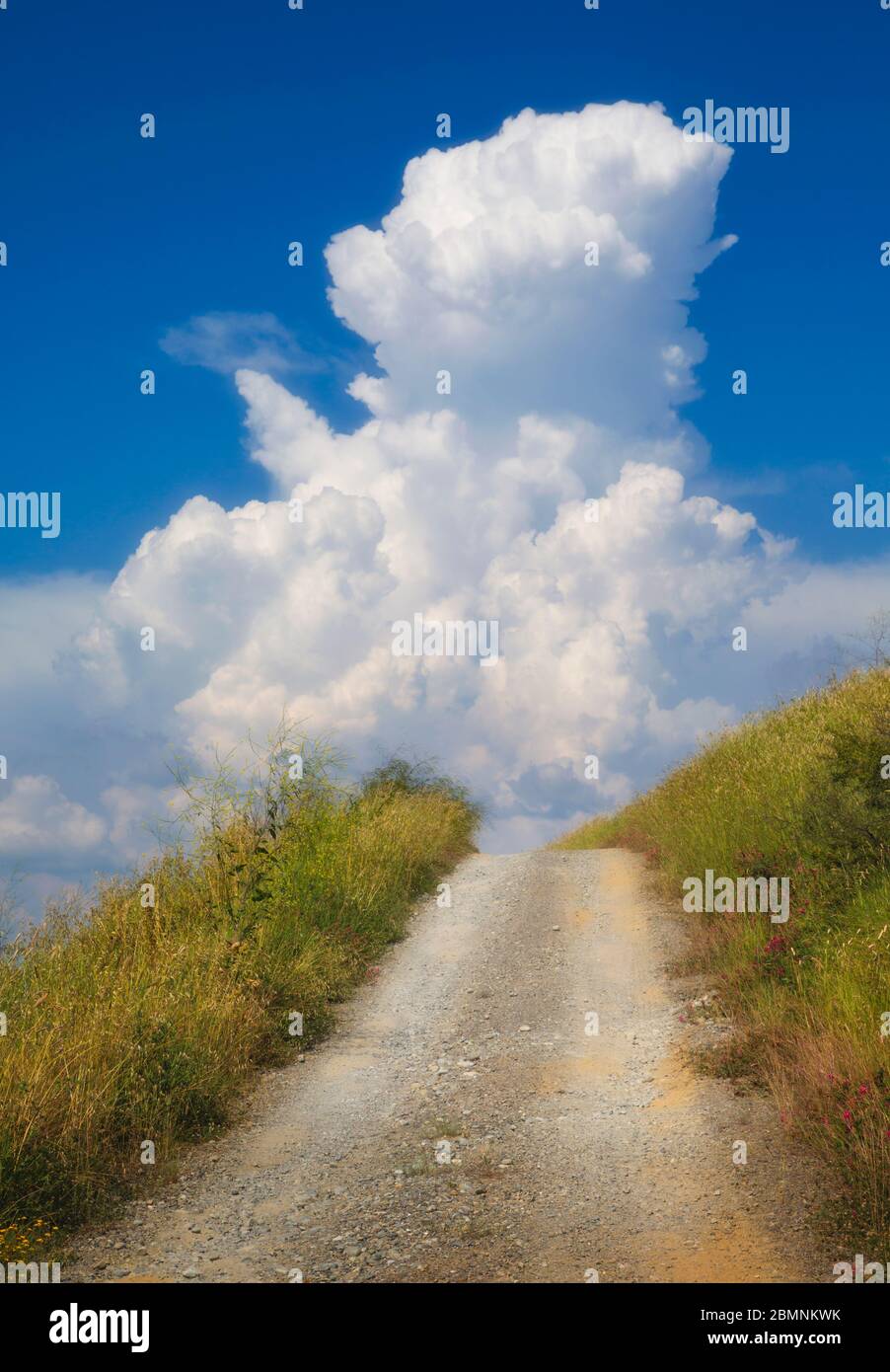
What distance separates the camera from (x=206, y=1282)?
527 centimetres

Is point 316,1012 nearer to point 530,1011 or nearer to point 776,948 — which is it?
point 530,1011

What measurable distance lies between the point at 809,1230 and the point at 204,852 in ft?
28.8

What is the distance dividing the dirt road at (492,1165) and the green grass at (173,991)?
0.36 metres

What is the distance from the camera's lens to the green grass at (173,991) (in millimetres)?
6145

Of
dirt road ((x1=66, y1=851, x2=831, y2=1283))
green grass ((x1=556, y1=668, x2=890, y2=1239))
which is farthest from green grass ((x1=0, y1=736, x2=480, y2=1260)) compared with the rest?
green grass ((x1=556, y1=668, x2=890, y2=1239))

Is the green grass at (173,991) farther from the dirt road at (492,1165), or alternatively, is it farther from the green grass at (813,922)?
the green grass at (813,922)

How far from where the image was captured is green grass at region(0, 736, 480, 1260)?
242 inches

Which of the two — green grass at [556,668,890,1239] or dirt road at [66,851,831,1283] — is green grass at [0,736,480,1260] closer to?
dirt road at [66,851,831,1283]

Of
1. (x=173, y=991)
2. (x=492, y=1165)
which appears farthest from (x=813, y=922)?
(x=173, y=991)

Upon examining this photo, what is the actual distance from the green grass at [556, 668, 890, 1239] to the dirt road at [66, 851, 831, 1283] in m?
0.40

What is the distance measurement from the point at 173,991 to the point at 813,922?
6.51 meters

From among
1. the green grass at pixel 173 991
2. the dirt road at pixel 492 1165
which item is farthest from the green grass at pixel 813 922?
the green grass at pixel 173 991
